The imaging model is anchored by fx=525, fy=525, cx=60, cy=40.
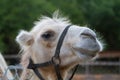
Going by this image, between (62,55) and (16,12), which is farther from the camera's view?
(16,12)

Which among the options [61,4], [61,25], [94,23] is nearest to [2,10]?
[61,4]

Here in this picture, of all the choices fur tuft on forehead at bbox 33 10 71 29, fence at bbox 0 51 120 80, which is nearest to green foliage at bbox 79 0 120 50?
A: fence at bbox 0 51 120 80

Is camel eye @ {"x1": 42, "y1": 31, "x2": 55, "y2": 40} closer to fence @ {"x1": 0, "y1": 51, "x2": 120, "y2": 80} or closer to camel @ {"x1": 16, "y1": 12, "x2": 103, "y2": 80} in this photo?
camel @ {"x1": 16, "y1": 12, "x2": 103, "y2": 80}

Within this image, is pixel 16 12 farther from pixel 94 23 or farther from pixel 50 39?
Answer: pixel 50 39

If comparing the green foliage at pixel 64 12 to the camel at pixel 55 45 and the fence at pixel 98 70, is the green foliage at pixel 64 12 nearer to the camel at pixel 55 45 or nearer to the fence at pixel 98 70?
the fence at pixel 98 70

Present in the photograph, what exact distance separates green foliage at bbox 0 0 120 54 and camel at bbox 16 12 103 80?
52.9 feet

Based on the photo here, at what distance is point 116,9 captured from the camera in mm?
30984

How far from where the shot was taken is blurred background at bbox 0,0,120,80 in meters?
22.4

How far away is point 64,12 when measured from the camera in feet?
88.9

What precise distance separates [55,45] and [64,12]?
22.1 metres

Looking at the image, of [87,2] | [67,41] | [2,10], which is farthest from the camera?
[87,2]

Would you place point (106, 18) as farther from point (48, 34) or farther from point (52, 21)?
point (48, 34)

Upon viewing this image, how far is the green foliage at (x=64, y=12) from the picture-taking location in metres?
25.2

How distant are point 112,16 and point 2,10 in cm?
769
